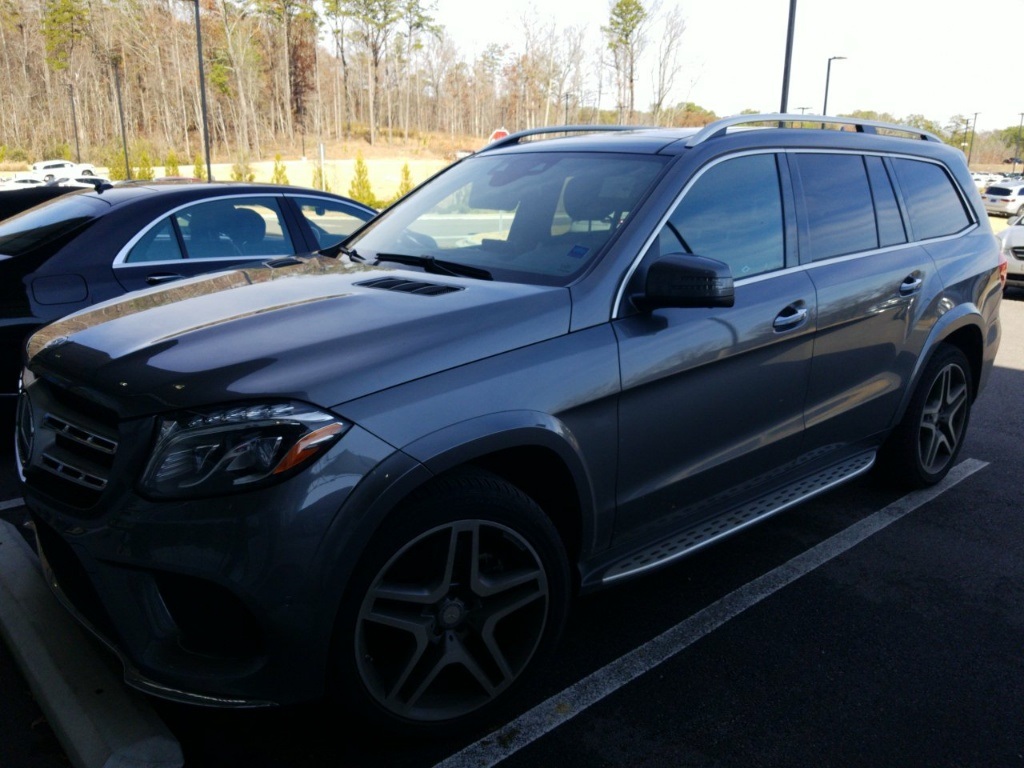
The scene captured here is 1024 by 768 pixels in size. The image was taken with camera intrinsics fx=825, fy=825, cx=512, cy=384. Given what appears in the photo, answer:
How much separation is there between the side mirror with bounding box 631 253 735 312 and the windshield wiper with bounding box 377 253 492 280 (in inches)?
24.1

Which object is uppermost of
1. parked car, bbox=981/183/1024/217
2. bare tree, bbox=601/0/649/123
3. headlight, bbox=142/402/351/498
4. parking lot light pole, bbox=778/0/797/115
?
bare tree, bbox=601/0/649/123

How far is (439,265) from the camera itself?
3197 mm

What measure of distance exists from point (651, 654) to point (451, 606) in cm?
100

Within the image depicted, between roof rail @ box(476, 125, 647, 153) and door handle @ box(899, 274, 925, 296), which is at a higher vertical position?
roof rail @ box(476, 125, 647, 153)

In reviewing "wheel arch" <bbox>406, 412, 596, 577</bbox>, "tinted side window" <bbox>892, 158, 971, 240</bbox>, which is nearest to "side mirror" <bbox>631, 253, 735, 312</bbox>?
"wheel arch" <bbox>406, 412, 596, 577</bbox>

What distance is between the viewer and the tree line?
66.1 meters

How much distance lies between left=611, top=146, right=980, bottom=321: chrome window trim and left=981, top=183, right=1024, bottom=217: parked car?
3901 centimetres

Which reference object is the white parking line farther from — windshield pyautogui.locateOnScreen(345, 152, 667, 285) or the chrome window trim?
windshield pyautogui.locateOnScreen(345, 152, 667, 285)

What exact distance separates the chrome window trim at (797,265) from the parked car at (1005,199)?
39.0 m

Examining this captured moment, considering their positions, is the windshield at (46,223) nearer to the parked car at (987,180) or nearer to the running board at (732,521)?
the running board at (732,521)

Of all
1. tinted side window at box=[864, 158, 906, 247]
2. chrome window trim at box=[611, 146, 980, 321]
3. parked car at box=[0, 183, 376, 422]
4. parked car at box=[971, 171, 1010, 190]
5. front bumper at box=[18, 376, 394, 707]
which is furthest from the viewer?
parked car at box=[971, 171, 1010, 190]

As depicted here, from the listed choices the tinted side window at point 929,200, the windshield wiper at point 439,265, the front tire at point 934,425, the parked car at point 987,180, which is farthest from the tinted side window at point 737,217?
the parked car at point 987,180

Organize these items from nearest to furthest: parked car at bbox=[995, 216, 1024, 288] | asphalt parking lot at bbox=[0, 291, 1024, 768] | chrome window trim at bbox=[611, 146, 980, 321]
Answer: asphalt parking lot at bbox=[0, 291, 1024, 768]
chrome window trim at bbox=[611, 146, 980, 321]
parked car at bbox=[995, 216, 1024, 288]

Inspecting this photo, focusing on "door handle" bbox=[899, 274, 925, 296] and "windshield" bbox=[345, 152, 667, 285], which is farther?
"door handle" bbox=[899, 274, 925, 296]
